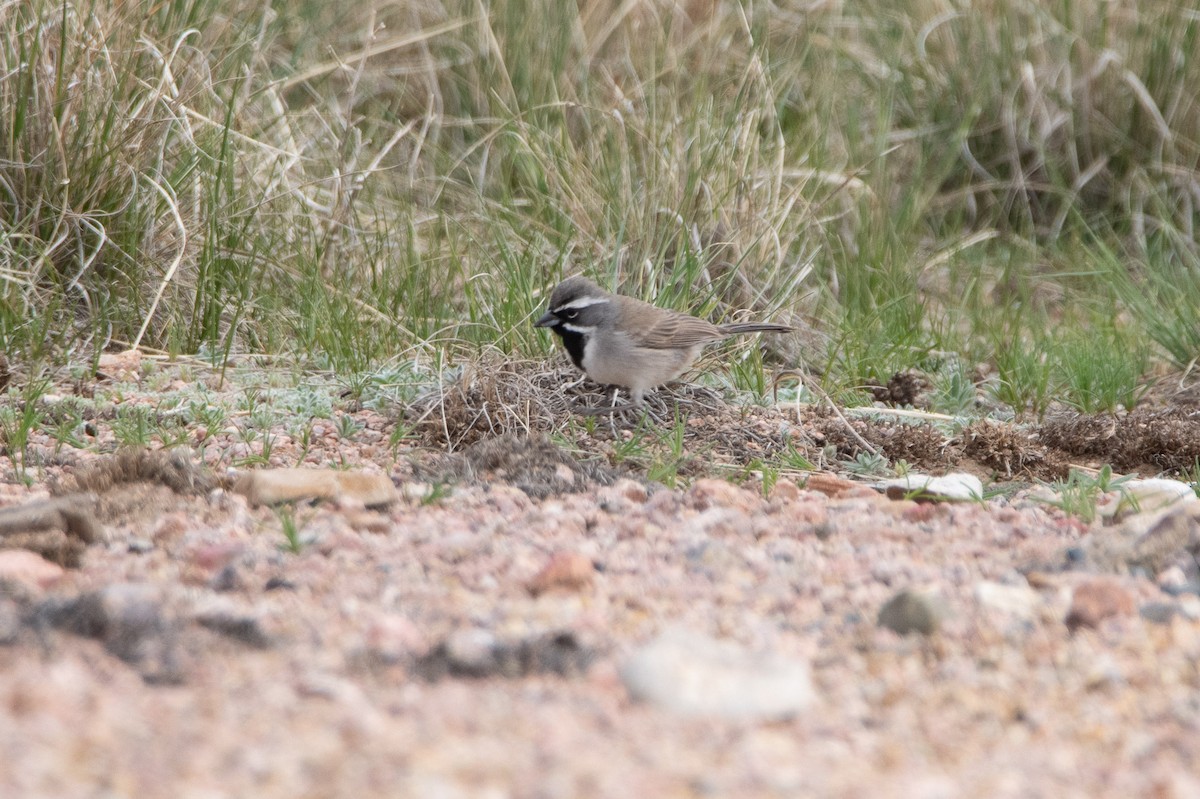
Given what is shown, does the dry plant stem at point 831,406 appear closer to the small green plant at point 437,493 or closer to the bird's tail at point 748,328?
the bird's tail at point 748,328

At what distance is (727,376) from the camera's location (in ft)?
20.2

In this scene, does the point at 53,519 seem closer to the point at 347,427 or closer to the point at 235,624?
the point at 235,624

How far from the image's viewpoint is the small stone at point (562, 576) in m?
3.26

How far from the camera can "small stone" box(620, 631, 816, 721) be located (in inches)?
100

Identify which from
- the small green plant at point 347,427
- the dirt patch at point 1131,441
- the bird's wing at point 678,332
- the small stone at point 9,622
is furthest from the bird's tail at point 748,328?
the small stone at point 9,622

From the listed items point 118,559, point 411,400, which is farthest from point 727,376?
point 118,559

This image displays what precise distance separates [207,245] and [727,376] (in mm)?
2316

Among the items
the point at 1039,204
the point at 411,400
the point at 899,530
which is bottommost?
the point at 1039,204

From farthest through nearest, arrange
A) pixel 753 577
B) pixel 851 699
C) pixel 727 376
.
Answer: pixel 727 376, pixel 753 577, pixel 851 699

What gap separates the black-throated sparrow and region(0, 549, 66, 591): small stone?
7.84ft

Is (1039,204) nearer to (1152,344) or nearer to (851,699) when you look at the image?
(1152,344)

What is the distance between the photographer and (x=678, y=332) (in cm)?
582

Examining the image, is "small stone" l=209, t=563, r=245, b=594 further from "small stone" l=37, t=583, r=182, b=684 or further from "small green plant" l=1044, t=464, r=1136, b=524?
"small green plant" l=1044, t=464, r=1136, b=524

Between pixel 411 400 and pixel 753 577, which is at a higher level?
pixel 753 577
